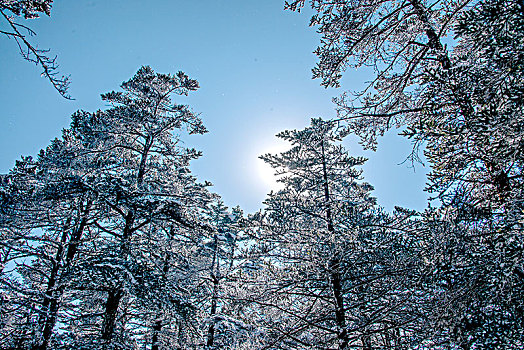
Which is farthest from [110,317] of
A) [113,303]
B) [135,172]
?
[135,172]

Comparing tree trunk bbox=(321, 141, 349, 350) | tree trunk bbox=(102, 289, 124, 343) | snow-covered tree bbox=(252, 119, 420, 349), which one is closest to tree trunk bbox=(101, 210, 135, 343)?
tree trunk bbox=(102, 289, 124, 343)

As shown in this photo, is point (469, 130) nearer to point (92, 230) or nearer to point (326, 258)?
point (326, 258)

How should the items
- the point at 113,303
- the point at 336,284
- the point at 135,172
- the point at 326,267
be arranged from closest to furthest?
the point at 326,267 < the point at 336,284 < the point at 113,303 < the point at 135,172

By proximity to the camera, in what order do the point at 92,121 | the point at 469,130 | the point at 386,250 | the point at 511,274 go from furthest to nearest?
the point at 92,121 → the point at 386,250 → the point at 469,130 → the point at 511,274

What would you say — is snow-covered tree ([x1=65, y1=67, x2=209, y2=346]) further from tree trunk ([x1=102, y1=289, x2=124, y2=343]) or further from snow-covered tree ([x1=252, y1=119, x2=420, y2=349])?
snow-covered tree ([x1=252, y1=119, x2=420, y2=349])

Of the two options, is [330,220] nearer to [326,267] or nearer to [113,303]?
[326,267]

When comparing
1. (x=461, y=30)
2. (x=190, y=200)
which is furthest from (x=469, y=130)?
(x=190, y=200)

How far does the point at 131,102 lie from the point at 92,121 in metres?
2.56

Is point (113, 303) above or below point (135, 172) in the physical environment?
below

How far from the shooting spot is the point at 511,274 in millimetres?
3240

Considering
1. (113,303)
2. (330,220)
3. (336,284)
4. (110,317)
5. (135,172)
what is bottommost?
(110,317)

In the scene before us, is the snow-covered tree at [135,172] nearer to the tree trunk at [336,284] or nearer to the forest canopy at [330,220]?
the forest canopy at [330,220]

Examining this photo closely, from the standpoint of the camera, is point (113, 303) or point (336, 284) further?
point (113, 303)

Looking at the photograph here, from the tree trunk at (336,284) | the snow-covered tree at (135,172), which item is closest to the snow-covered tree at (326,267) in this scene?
the tree trunk at (336,284)
